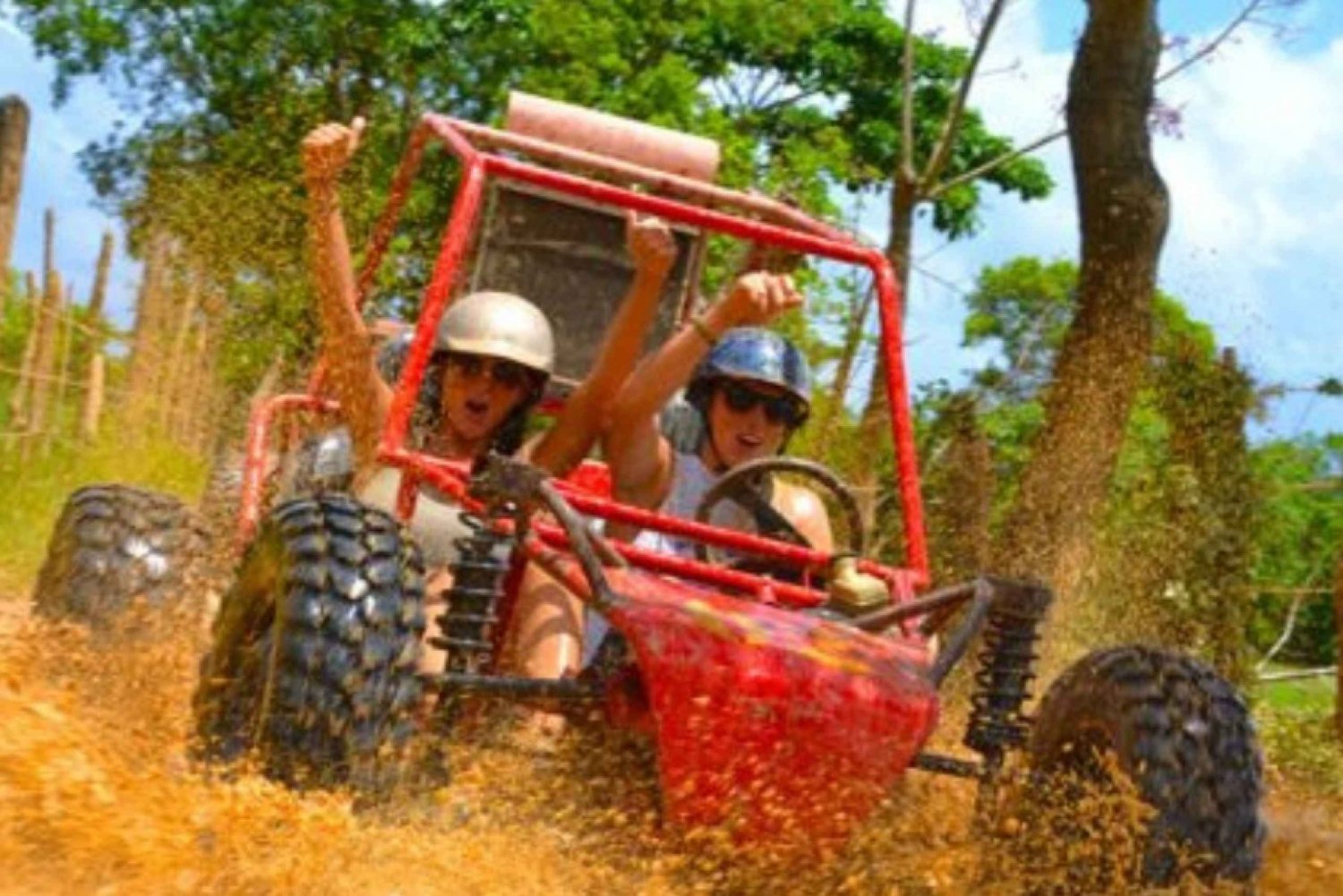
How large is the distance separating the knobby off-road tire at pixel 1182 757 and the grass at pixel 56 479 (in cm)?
603

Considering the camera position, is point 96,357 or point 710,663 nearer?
point 710,663

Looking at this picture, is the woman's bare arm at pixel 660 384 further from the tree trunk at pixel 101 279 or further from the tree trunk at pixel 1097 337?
the tree trunk at pixel 101 279

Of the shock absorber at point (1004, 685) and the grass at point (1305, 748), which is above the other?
the shock absorber at point (1004, 685)

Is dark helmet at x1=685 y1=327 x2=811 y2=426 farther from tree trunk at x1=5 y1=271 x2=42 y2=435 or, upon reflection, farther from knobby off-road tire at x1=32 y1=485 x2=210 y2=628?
tree trunk at x1=5 y1=271 x2=42 y2=435

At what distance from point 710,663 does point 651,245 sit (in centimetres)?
134

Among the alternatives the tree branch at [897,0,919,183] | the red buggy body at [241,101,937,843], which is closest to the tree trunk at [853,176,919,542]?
the tree branch at [897,0,919,183]

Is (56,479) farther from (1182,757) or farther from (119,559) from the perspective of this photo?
(1182,757)

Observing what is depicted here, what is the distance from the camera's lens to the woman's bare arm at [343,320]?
5312 millimetres

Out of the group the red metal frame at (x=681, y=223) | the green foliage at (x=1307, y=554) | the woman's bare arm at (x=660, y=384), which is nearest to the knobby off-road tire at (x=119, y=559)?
the red metal frame at (x=681, y=223)

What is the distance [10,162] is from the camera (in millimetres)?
9258

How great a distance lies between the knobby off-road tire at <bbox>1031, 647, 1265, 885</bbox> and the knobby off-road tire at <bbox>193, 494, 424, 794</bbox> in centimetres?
122

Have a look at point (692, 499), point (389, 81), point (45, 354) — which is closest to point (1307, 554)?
point (389, 81)

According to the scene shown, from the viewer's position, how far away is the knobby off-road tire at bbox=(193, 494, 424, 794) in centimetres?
396

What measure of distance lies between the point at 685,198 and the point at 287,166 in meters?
16.6
